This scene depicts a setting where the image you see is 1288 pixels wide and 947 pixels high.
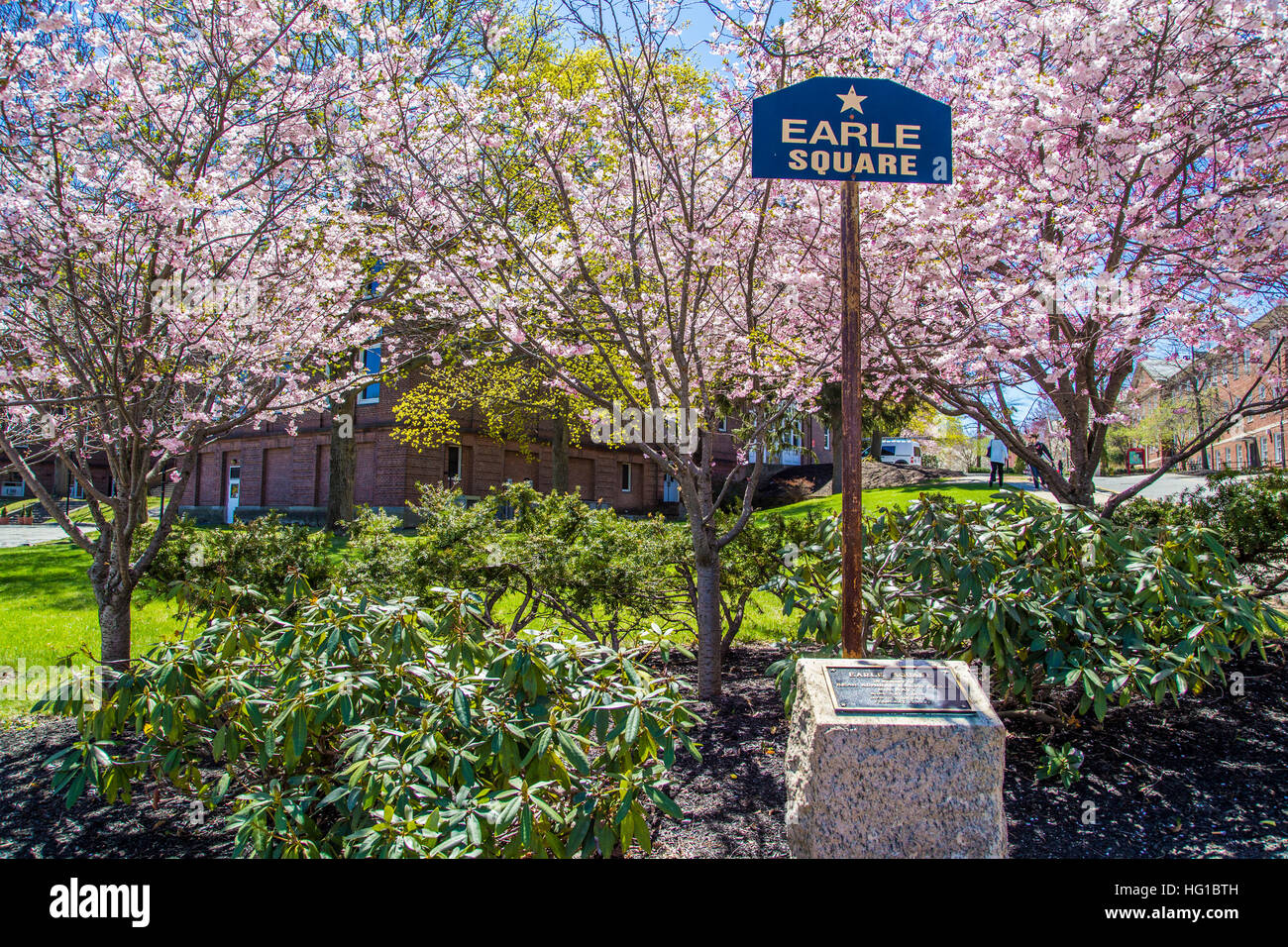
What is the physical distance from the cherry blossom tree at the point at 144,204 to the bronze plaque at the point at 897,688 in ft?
12.2

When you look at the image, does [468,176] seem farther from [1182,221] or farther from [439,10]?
[439,10]

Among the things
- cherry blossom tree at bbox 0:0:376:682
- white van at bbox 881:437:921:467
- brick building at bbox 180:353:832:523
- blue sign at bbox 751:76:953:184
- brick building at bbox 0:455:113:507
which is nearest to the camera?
blue sign at bbox 751:76:953:184

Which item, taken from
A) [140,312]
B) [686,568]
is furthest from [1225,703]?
[140,312]

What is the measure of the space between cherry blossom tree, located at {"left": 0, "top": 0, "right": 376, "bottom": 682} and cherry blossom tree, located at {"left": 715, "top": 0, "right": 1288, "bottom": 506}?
2.88 meters

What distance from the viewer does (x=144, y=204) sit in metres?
4.16

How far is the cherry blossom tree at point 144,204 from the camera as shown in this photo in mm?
4211

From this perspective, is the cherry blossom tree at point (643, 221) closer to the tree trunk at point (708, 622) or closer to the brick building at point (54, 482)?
the tree trunk at point (708, 622)

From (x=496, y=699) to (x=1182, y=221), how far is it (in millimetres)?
4921

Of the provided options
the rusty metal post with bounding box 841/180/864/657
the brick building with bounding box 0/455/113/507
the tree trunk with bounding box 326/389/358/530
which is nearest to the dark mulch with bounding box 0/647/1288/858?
the rusty metal post with bounding box 841/180/864/657

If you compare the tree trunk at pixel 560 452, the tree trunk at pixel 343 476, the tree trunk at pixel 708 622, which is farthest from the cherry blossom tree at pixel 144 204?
the tree trunk at pixel 560 452

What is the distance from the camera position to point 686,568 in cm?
566

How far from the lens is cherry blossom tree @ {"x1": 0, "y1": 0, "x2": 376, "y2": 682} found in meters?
4.21

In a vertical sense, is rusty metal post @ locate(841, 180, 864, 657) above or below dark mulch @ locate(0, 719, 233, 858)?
above
